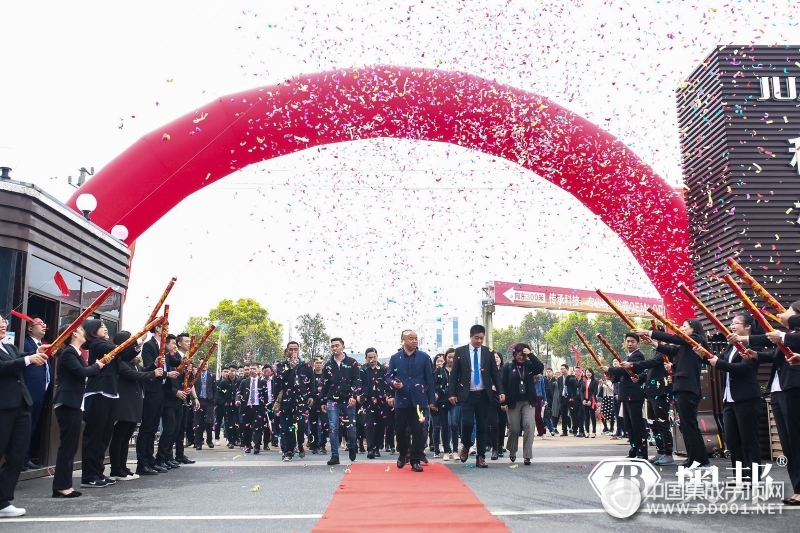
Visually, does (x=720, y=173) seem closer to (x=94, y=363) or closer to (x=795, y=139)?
(x=795, y=139)

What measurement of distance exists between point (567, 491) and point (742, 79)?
290 inches

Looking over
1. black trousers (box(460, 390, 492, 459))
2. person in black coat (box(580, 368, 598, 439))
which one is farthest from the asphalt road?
person in black coat (box(580, 368, 598, 439))

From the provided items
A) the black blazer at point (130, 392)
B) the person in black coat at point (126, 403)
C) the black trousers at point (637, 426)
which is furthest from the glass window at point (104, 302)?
the black trousers at point (637, 426)

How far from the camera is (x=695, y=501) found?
582cm

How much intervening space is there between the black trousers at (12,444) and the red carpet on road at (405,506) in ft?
8.10

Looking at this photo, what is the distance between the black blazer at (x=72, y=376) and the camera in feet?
21.7

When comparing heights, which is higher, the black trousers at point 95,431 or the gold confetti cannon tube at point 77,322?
the gold confetti cannon tube at point 77,322

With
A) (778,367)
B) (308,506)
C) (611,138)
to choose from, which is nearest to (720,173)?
(611,138)

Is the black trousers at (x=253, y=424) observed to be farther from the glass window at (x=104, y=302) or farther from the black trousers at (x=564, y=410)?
the black trousers at (x=564, y=410)

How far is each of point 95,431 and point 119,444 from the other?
101 centimetres

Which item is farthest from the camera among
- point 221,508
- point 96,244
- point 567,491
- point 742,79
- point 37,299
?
point 742,79

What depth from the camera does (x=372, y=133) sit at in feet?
36.1

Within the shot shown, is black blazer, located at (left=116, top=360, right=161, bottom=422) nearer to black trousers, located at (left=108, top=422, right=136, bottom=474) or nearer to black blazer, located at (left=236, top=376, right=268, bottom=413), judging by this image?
black trousers, located at (left=108, top=422, right=136, bottom=474)

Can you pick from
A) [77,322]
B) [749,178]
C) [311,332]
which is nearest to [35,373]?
[77,322]
